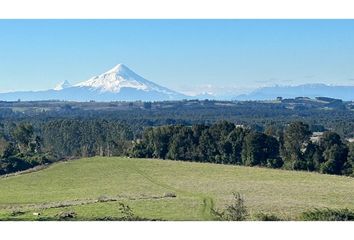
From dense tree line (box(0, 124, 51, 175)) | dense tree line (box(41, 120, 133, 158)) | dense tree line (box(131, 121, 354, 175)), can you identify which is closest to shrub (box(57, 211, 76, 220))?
dense tree line (box(0, 124, 51, 175))

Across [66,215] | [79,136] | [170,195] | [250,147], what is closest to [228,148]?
[250,147]

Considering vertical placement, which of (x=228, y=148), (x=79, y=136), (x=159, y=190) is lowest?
(x=79, y=136)

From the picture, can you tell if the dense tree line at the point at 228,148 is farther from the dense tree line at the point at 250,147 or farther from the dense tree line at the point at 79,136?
the dense tree line at the point at 79,136

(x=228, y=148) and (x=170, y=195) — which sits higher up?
(x=228, y=148)

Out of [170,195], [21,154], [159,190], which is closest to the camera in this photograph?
[170,195]

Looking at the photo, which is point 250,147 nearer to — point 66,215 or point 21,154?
point 21,154

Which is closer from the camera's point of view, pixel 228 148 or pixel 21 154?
pixel 228 148
